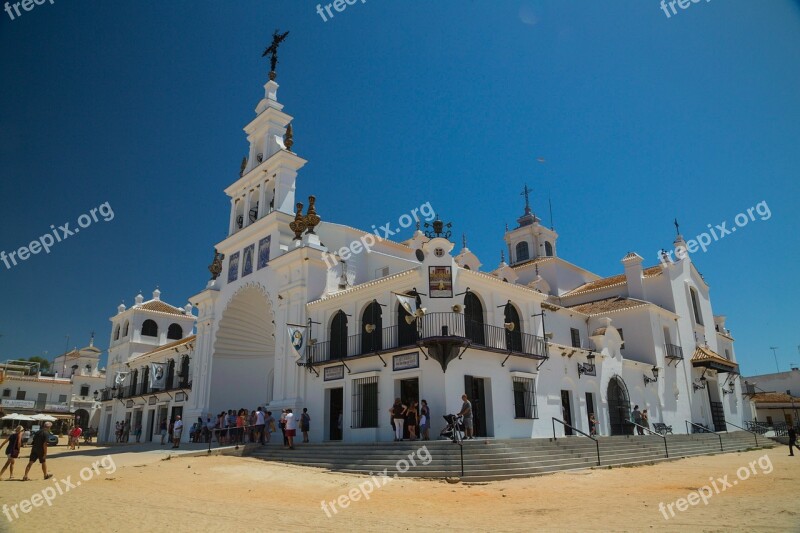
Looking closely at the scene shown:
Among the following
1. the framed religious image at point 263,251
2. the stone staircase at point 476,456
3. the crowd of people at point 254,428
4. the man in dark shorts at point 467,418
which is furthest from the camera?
the framed religious image at point 263,251

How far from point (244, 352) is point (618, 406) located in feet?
62.6

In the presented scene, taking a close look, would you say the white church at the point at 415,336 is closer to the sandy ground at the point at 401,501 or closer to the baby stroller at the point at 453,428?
the baby stroller at the point at 453,428

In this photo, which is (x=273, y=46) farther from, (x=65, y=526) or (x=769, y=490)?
(x=769, y=490)

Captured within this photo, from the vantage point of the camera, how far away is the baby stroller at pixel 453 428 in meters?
15.0

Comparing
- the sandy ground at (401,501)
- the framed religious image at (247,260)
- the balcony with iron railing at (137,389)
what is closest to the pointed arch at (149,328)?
the balcony with iron railing at (137,389)

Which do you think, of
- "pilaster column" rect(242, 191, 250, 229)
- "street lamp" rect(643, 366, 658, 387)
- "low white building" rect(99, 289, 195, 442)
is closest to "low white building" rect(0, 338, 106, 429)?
"low white building" rect(99, 289, 195, 442)

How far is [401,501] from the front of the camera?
1033 cm

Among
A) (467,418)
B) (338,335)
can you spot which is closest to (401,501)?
(467,418)

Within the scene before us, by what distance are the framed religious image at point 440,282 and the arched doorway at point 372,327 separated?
9.47 ft

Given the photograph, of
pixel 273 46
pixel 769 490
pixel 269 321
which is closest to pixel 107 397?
pixel 269 321

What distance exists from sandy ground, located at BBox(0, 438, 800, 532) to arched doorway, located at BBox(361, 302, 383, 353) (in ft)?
19.0

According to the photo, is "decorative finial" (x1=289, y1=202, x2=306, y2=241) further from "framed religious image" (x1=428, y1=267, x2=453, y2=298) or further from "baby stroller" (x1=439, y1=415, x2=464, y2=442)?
"baby stroller" (x1=439, y1=415, x2=464, y2=442)

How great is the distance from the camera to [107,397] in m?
Result: 42.3

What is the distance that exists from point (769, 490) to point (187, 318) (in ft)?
146
